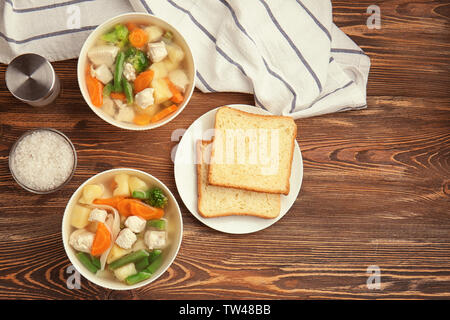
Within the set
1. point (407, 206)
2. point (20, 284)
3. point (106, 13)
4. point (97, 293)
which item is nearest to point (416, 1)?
point (407, 206)

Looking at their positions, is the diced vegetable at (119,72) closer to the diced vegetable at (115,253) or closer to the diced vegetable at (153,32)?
the diced vegetable at (153,32)

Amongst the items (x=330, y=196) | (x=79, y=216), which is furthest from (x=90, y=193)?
(x=330, y=196)

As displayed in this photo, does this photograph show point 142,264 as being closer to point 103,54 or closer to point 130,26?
point 103,54

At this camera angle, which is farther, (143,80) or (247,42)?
(247,42)

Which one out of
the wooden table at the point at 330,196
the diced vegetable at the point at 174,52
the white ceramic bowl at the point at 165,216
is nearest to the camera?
the white ceramic bowl at the point at 165,216

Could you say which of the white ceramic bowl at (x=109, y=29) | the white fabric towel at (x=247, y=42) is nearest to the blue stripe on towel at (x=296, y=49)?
the white fabric towel at (x=247, y=42)

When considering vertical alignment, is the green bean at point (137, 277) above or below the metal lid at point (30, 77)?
below

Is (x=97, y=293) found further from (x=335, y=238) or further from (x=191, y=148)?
(x=335, y=238)
